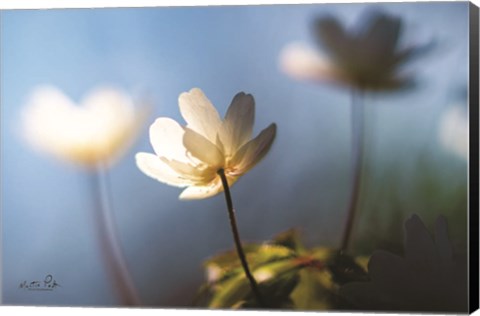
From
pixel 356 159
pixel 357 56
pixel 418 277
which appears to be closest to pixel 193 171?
pixel 356 159

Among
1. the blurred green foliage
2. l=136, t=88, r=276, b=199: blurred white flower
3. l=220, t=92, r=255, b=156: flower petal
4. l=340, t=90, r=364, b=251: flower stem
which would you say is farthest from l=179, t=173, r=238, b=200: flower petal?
l=340, t=90, r=364, b=251: flower stem

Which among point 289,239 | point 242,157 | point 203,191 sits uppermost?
point 242,157

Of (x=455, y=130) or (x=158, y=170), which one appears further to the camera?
(x=158, y=170)

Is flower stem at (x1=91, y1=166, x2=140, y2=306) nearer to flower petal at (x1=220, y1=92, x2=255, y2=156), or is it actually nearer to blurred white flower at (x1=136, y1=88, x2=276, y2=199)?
blurred white flower at (x1=136, y1=88, x2=276, y2=199)

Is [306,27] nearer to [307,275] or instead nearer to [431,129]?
[431,129]

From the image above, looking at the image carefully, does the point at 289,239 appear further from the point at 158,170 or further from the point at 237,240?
the point at 158,170
